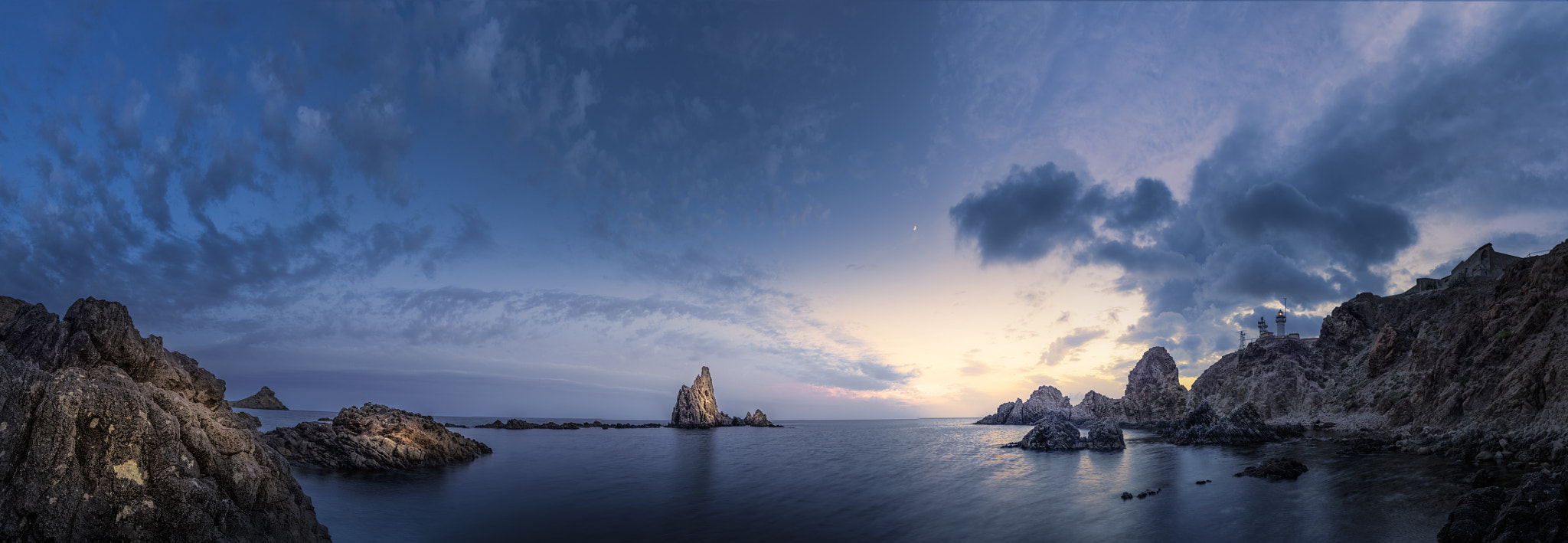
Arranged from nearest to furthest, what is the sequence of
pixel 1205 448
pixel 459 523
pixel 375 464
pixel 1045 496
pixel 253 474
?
pixel 253 474
pixel 459 523
pixel 1045 496
pixel 375 464
pixel 1205 448

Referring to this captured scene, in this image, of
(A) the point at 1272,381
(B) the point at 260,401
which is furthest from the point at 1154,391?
(B) the point at 260,401

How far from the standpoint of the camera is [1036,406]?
164 metres

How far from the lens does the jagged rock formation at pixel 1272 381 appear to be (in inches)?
3278

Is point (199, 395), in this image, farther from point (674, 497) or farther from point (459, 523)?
point (674, 497)

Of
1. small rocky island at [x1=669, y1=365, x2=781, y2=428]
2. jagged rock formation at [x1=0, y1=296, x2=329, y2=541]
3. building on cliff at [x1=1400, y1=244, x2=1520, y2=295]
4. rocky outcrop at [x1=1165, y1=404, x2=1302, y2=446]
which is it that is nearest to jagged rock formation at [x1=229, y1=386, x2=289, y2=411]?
small rocky island at [x1=669, y1=365, x2=781, y2=428]

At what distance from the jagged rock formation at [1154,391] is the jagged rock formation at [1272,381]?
12166mm

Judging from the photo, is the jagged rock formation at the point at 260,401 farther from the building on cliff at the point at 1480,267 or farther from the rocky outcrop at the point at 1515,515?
the building on cliff at the point at 1480,267

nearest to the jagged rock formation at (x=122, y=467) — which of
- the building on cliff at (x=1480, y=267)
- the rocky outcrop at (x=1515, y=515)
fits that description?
the rocky outcrop at (x=1515, y=515)

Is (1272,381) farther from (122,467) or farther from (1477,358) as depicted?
(122,467)

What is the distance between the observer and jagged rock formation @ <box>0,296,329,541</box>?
1028 centimetres

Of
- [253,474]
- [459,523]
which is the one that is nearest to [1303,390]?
[459,523]

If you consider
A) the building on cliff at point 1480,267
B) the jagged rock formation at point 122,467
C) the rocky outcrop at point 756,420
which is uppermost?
the building on cliff at point 1480,267

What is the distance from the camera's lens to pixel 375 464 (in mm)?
37688

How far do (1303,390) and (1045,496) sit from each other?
291ft
